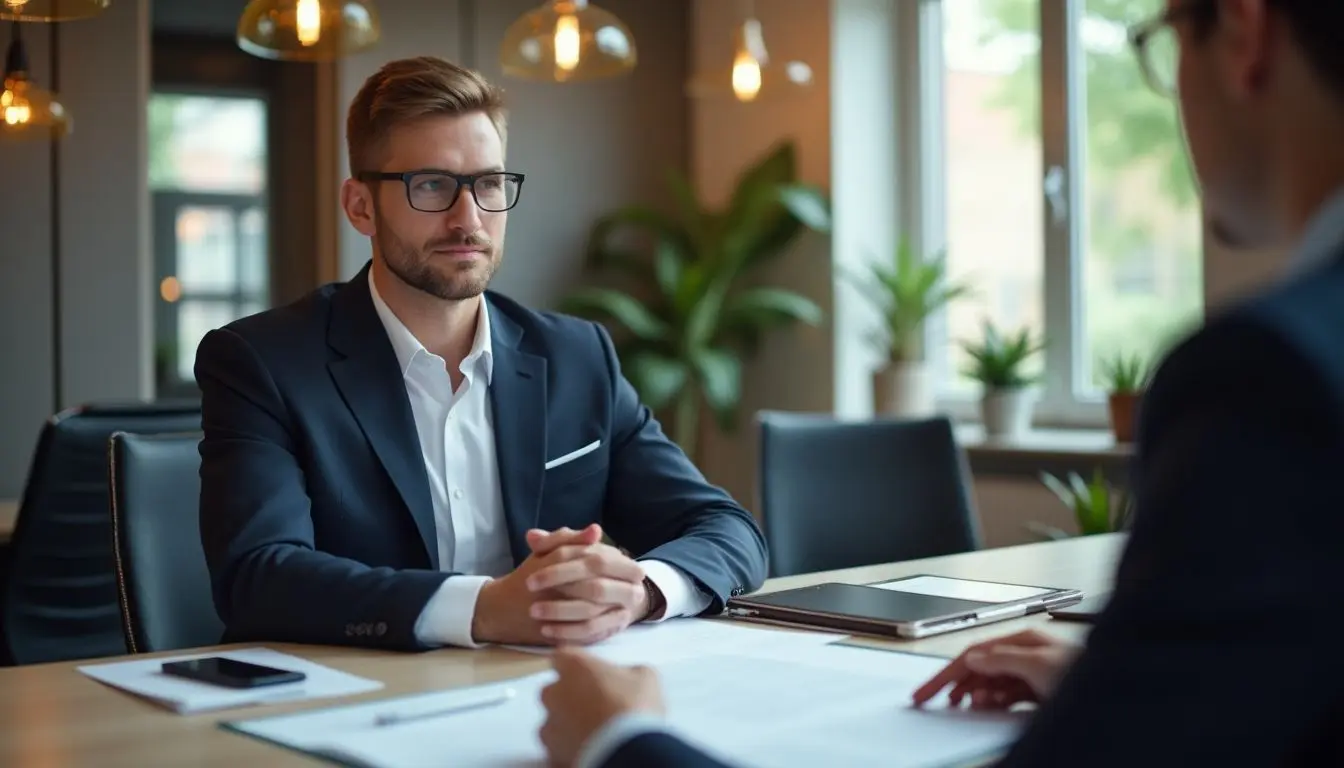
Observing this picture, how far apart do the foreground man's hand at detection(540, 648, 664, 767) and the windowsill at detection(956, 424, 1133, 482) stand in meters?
3.12

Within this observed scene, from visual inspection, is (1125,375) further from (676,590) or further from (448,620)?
(448,620)

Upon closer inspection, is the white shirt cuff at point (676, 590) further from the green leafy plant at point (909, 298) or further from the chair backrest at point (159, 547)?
the green leafy plant at point (909, 298)

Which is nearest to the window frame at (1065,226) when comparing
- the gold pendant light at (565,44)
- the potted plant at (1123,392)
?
the potted plant at (1123,392)

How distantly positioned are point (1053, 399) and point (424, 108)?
122 inches

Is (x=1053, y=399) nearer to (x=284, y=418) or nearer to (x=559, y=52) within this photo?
(x=559, y=52)

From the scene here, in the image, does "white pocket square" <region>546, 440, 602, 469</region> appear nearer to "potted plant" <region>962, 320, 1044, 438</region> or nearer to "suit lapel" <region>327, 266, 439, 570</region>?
"suit lapel" <region>327, 266, 439, 570</region>

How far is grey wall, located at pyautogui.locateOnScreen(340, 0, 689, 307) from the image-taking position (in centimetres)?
510

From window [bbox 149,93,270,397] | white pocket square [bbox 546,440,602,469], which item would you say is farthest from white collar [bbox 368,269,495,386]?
window [bbox 149,93,270,397]

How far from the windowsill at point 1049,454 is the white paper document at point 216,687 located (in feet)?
9.38

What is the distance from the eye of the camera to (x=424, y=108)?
2111mm

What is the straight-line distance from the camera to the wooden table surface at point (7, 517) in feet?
10.4

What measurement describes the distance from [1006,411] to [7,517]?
2.87m

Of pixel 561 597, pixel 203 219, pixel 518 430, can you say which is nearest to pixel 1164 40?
pixel 561 597

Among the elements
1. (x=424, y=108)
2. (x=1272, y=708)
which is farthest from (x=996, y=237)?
(x=1272, y=708)
